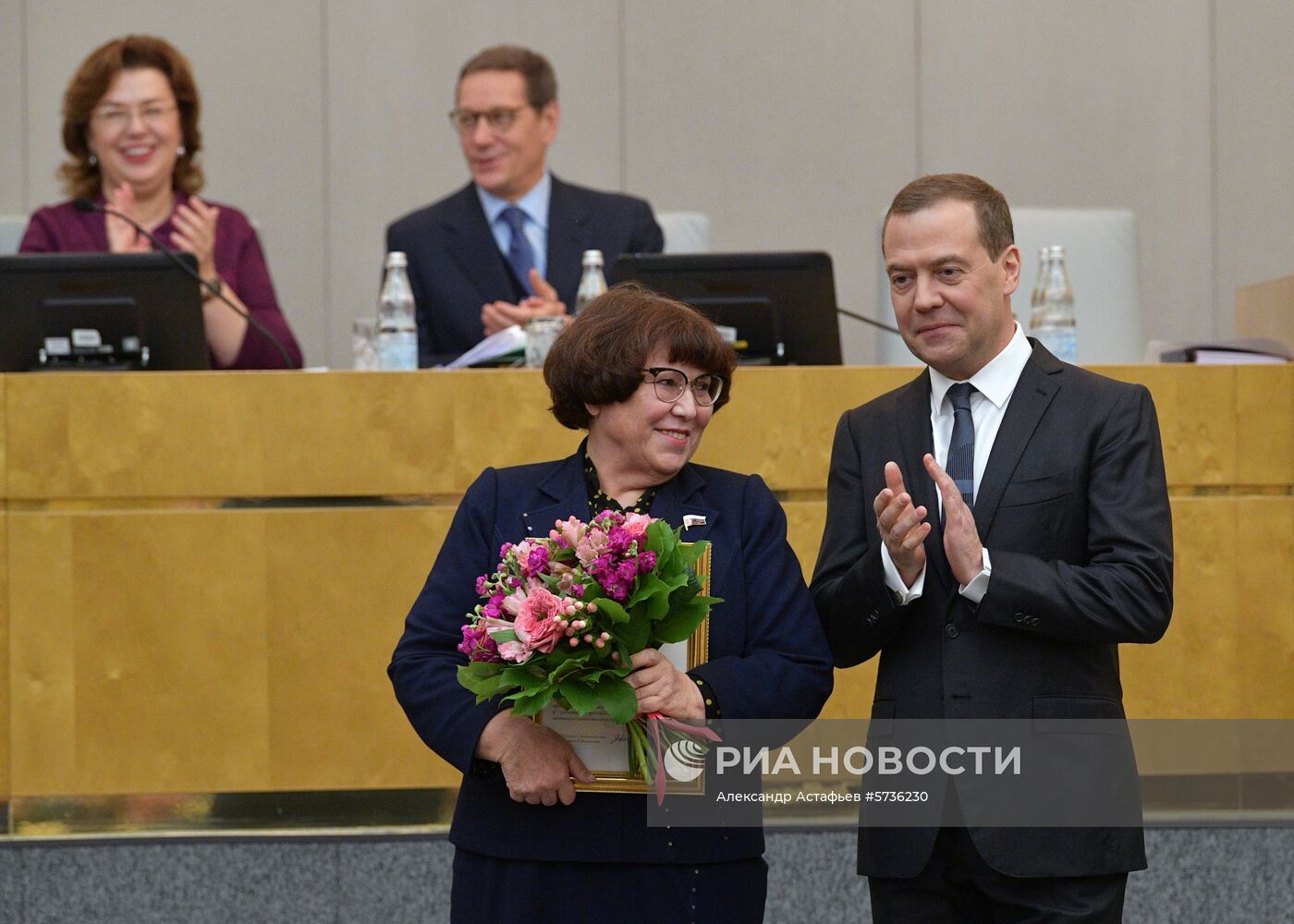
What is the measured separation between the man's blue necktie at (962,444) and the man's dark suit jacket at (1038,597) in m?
0.03

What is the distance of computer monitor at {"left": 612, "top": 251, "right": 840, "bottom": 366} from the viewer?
128 inches

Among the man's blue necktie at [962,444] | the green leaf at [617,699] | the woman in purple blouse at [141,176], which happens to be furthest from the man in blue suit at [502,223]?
the green leaf at [617,699]

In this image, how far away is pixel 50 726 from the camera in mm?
2900

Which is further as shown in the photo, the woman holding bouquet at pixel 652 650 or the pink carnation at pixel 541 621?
the woman holding bouquet at pixel 652 650

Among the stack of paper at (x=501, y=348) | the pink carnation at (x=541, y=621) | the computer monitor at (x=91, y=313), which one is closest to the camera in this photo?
the pink carnation at (x=541, y=621)

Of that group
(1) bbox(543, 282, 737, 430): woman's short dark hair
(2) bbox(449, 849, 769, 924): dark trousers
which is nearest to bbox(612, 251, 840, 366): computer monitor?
(1) bbox(543, 282, 737, 430): woman's short dark hair

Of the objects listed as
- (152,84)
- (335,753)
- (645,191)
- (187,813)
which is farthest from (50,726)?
(645,191)

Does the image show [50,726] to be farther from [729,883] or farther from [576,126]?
[576,126]

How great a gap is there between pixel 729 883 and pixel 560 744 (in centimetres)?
28

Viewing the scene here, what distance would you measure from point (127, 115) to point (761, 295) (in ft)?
5.94

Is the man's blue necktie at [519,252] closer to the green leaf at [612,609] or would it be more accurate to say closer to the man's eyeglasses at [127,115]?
the man's eyeglasses at [127,115]

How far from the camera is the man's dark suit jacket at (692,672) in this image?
184cm

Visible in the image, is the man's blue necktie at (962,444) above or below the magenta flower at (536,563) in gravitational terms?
above

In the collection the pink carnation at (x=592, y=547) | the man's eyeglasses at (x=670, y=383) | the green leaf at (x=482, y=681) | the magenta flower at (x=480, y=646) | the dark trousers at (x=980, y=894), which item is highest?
the man's eyeglasses at (x=670, y=383)
